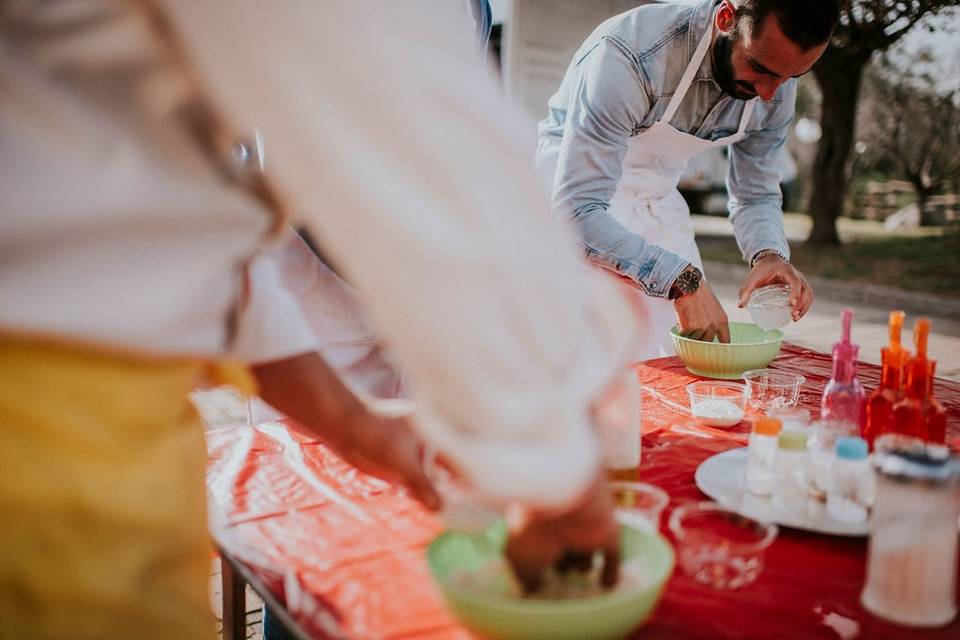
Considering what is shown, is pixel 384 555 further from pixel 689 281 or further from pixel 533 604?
pixel 689 281

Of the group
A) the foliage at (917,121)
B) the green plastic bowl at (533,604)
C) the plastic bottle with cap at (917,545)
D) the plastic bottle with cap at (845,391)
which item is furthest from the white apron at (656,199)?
the foliage at (917,121)

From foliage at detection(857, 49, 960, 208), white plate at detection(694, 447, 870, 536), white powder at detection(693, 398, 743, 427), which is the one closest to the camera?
white plate at detection(694, 447, 870, 536)

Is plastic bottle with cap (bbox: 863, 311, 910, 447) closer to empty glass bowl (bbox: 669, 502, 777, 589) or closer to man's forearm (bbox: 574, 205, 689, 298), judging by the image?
empty glass bowl (bbox: 669, 502, 777, 589)

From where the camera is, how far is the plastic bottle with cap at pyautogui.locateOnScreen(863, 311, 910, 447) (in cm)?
147

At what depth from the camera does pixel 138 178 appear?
0.69 metres

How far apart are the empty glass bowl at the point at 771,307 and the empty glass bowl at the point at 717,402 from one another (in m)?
0.41

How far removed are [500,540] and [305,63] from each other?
571 millimetres

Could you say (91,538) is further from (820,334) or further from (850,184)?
(850,184)

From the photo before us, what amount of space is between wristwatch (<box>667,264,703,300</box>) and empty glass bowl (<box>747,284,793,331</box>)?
0.23 meters

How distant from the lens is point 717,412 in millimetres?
1732

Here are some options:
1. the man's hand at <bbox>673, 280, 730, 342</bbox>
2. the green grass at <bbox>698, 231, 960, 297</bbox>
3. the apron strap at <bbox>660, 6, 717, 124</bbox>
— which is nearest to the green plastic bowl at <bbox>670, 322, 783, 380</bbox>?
the man's hand at <bbox>673, 280, 730, 342</bbox>

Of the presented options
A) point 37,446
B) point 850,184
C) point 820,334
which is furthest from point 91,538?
point 850,184

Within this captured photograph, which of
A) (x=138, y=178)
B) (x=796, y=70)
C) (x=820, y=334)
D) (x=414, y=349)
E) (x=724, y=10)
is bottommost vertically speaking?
(x=820, y=334)

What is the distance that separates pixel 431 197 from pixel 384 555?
715 mm
